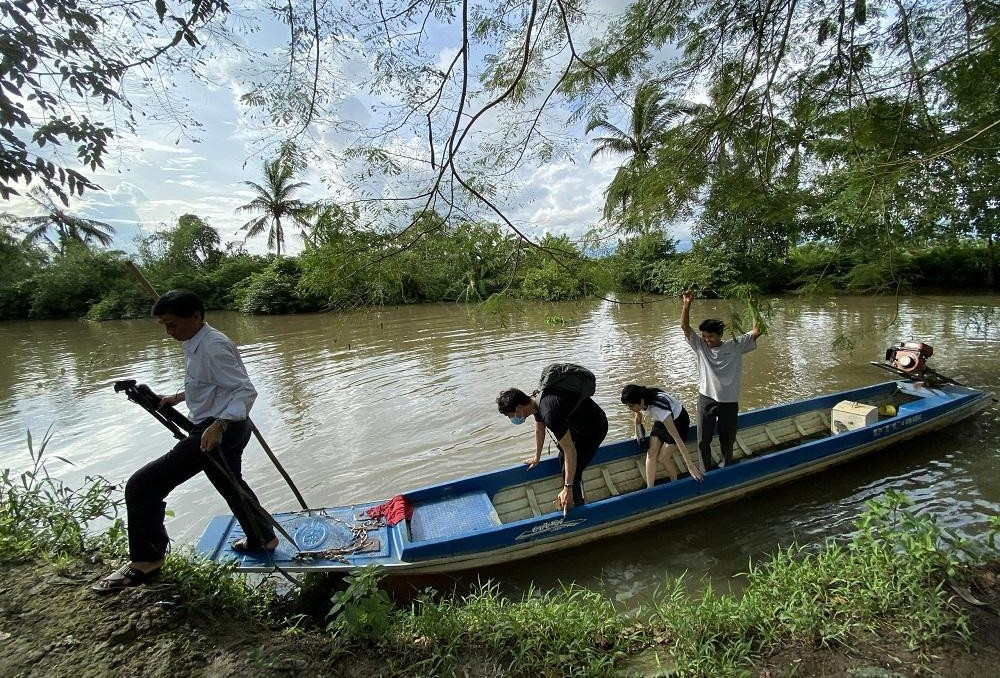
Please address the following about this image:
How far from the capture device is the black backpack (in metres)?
3.78

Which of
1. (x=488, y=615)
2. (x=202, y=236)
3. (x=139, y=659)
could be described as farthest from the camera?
(x=202, y=236)

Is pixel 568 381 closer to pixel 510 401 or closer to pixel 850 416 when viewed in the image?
pixel 510 401

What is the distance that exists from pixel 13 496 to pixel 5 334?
2836cm

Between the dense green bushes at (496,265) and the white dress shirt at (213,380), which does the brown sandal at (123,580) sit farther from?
the dense green bushes at (496,265)

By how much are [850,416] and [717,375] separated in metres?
3.11

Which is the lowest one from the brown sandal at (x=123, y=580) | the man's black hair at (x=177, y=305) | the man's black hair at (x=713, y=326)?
the brown sandal at (x=123, y=580)

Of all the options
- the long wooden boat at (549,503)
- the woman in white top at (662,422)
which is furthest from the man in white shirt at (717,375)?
the long wooden boat at (549,503)

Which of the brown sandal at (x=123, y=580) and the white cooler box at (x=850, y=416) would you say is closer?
the brown sandal at (x=123, y=580)

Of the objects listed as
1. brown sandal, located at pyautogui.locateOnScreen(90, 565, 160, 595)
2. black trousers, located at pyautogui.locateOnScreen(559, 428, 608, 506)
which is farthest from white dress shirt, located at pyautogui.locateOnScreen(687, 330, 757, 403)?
brown sandal, located at pyautogui.locateOnScreen(90, 565, 160, 595)

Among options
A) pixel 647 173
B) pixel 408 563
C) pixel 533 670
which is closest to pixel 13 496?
pixel 408 563

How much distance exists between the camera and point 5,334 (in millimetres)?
23219

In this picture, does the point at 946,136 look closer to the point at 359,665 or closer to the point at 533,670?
the point at 533,670

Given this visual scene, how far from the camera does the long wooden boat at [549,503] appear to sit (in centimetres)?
372

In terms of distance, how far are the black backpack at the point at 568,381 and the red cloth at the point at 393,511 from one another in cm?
162
